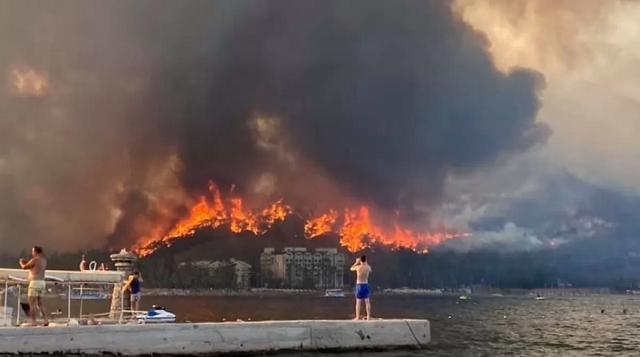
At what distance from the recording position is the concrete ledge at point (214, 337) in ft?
85.4

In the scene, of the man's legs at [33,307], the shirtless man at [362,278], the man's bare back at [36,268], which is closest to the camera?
the man's legs at [33,307]

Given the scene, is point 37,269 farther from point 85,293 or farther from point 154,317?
point 85,293

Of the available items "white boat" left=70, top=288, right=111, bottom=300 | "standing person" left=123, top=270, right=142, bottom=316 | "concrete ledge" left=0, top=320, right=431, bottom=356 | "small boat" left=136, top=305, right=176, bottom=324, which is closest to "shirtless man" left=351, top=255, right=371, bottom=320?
"concrete ledge" left=0, top=320, right=431, bottom=356

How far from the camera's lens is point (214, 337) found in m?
28.1

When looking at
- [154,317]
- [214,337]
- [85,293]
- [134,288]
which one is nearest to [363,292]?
[214,337]

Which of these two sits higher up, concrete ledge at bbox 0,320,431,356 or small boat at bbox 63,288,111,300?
small boat at bbox 63,288,111,300

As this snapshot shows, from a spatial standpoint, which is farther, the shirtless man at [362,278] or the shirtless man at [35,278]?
the shirtless man at [362,278]

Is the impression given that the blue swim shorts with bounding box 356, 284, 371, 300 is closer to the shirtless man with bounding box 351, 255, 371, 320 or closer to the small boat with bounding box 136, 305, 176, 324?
the shirtless man with bounding box 351, 255, 371, 320

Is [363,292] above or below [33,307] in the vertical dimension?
above

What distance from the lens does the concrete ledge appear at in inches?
1024

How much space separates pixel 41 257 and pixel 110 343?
14.2 ft

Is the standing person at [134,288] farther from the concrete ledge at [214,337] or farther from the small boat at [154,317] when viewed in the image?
the concrete ledge at [214,337]

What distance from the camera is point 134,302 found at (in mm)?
32344

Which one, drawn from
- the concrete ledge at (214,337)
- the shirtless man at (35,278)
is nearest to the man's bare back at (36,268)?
the shirtless man at (35,278)
